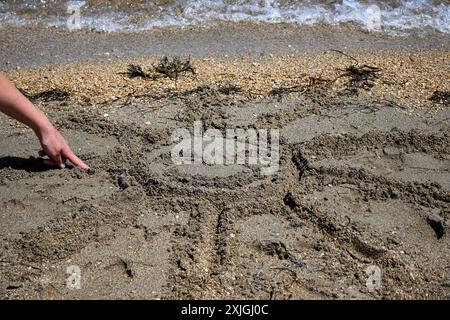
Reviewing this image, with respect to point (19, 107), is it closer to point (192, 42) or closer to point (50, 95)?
point (50, 95)

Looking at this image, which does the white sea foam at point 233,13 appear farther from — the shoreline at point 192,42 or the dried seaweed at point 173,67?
the dried seaweed at point 173,67

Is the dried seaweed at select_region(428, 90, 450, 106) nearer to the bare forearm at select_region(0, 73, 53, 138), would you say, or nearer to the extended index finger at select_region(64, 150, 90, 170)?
the extended index finger at select_region(64, 150, 90, 170)

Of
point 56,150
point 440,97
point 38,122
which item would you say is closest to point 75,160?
point 56,150

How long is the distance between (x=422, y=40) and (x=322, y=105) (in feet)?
5.83

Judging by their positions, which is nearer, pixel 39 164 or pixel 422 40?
pixel 39 164

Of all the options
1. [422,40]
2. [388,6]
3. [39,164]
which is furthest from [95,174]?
[388,6]

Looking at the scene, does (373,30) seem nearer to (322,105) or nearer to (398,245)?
(322,105)

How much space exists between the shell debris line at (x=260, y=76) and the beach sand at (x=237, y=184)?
0.02 metres

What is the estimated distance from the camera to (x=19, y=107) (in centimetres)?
282

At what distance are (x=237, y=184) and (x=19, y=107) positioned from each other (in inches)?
50.3

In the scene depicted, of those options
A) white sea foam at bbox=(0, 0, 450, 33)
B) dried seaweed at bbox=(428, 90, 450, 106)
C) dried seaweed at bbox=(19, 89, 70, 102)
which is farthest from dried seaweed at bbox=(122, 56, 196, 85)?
dried seaweed at bbox=(428, 90, 450, 106)

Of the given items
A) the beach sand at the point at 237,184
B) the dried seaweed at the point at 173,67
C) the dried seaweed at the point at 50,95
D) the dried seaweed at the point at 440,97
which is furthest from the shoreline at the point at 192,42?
the dried seaweed at the point at 440,97
